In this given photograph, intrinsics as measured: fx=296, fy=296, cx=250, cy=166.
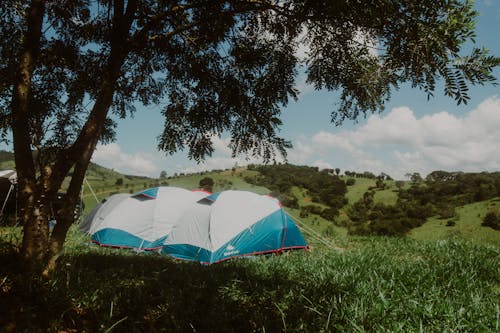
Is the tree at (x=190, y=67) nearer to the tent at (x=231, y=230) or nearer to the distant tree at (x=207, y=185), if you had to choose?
the tent at (x=231, y=230)

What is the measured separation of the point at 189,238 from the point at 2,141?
5.29 meters

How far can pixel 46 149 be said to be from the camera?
484 cm

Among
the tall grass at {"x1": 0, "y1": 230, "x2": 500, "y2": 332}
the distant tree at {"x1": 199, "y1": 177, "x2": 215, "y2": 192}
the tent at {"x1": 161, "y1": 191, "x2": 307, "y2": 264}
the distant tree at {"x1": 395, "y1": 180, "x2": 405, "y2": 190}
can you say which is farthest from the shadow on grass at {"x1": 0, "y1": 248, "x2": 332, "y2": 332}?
the distant tree at {"x1": 395, "y1": 180, "x2": 405, "y2": 190}

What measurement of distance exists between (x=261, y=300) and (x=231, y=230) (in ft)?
16.1

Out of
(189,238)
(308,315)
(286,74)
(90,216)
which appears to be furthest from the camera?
(90,216)

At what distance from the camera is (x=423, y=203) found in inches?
2847

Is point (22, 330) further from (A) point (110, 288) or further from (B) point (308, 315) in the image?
(B) point (308, 315)

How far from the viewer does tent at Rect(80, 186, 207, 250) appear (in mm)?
10406

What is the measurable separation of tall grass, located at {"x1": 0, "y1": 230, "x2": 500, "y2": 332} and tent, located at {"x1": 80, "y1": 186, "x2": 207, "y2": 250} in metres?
5.39

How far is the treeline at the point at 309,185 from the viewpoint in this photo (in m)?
68.1

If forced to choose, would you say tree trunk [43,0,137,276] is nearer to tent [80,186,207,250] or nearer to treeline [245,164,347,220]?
tent [80,186,207,250]

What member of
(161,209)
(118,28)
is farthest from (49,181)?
(161,209)

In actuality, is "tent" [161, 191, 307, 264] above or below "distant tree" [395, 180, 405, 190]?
below

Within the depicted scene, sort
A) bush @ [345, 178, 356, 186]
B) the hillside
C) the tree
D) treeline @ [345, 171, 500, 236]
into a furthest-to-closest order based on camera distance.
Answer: bush @ [345, 178, 356, 186] → treeline @ [345, 171, 500, 236] → the hillside → the tree
